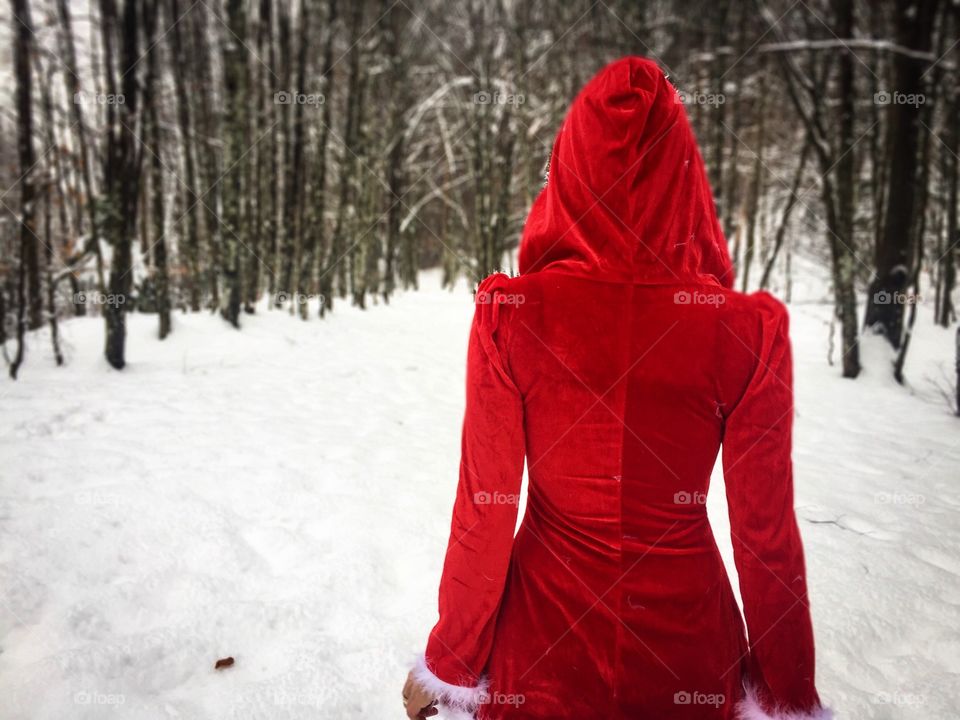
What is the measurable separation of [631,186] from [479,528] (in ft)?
2.58

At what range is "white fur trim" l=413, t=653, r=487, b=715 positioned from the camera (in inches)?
41.1

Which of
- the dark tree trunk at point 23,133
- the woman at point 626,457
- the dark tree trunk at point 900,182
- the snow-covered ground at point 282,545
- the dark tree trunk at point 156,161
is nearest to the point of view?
the woman at point 626,457

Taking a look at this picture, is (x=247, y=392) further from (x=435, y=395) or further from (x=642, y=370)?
(x=642, y=370)

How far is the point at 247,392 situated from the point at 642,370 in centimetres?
535

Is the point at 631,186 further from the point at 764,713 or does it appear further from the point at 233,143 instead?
the point at 233,143

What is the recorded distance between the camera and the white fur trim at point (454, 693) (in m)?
1.04

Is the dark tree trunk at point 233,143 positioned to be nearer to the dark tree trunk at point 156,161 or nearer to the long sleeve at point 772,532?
the dark tree trunk at point 156,161

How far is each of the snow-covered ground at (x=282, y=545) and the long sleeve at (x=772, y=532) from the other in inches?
51.1

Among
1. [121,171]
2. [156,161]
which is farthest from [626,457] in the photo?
[156,161]

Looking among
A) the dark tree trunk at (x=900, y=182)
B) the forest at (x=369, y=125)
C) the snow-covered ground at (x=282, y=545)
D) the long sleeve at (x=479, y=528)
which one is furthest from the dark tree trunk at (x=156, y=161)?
the dark tree trunk at (x=900, y=182)

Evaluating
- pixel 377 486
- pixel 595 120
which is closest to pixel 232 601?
pixel 377 486

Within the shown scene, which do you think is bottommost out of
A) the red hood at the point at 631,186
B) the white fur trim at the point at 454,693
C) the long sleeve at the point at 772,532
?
the white fur trim at the point at 454,693

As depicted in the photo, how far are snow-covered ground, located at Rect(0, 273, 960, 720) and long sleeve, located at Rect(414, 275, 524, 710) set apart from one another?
1.12m

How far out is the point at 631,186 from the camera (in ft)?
3.26
